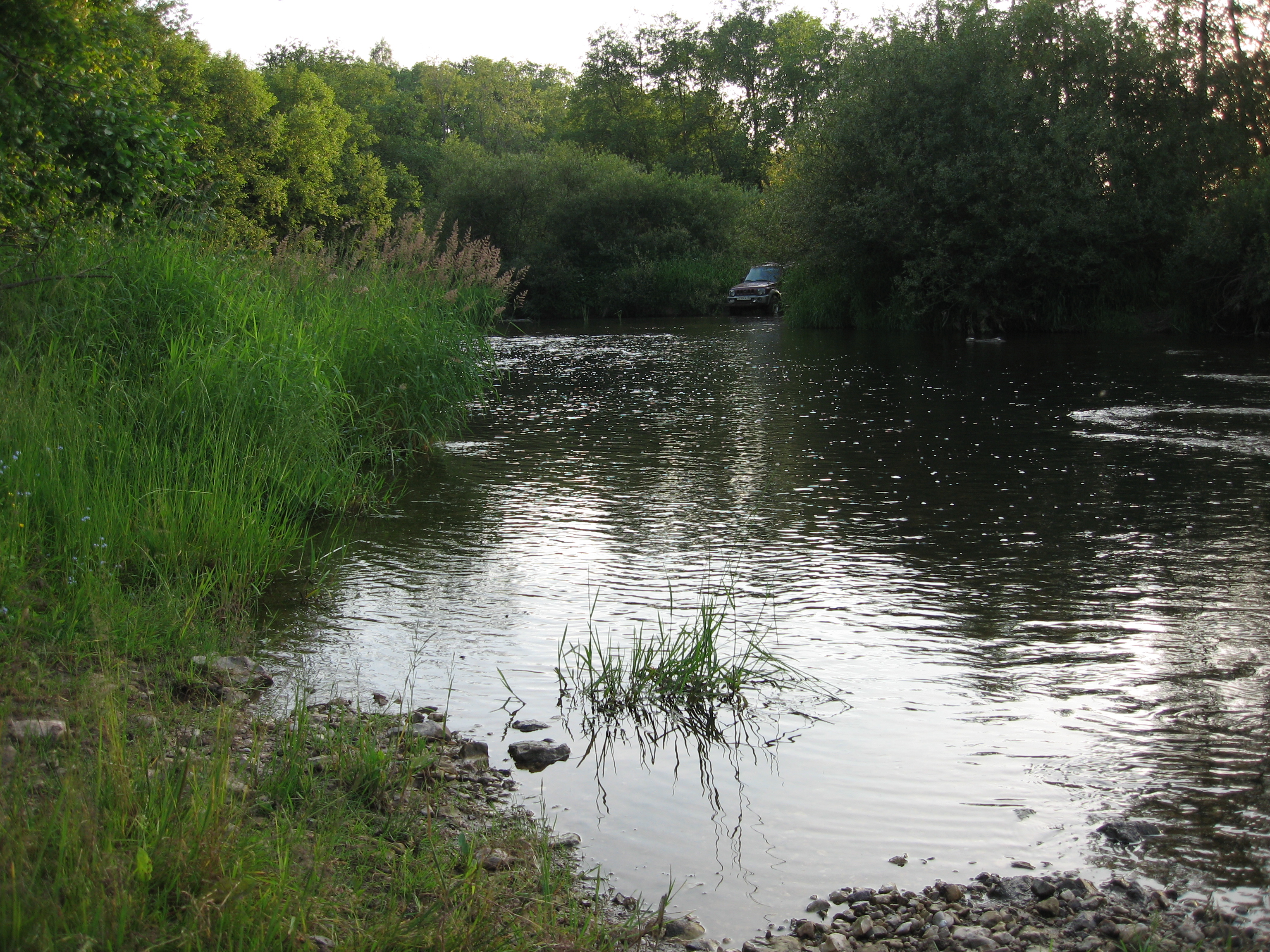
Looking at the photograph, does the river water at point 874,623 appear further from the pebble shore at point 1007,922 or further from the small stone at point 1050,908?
the small stone at point 1050,908

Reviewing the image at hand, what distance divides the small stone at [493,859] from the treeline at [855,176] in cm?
492

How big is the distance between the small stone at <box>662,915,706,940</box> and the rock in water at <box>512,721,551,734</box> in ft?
5.58

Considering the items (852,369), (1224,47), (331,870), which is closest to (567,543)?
(331,870)

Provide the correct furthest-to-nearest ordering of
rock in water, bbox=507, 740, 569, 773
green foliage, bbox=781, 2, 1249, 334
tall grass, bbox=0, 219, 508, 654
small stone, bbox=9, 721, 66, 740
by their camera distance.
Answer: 1. green foliage, bbox=781, 2, 1249, 334
2. tall grass, bbox=0, 219, 508, 654
3. rock in water, bbox=507, 740, 569, 773
4. small stone, bbox=9, 721, 66, 740

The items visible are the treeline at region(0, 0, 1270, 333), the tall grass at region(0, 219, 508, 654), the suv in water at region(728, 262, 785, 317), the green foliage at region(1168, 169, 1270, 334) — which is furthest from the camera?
the suv in water at region(728, 262, 785, 317)

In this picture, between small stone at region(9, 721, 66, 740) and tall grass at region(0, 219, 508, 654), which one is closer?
small stone at region(9, 721, 66, 740)

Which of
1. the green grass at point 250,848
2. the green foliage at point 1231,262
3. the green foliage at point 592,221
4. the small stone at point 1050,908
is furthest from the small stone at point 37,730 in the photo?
the green foliage at point 592,221

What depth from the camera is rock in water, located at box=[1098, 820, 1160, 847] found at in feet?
12.8

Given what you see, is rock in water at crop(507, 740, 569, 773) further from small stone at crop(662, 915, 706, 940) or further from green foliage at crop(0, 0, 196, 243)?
green foliage at crop(0, 0, 196, 243)

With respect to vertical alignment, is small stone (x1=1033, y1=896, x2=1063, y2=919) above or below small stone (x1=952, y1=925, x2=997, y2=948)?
above

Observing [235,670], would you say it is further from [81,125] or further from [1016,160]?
[1016,160]

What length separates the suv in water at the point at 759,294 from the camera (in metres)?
42.0

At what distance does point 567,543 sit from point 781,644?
271 cm

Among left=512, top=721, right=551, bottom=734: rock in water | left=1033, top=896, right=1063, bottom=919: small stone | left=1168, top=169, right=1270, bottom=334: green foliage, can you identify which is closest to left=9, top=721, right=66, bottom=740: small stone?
left=512, top=721, right=551, bottom=734: rock in water
